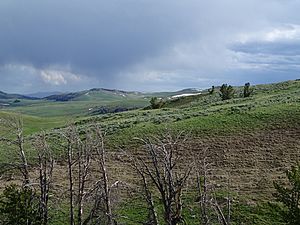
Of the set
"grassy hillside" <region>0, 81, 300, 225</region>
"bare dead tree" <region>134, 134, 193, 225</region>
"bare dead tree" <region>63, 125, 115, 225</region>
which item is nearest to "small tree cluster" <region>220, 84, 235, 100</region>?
"grassy hillside" <region>0, 81, 300, 225</region>

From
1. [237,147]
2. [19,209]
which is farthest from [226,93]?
[19,209]

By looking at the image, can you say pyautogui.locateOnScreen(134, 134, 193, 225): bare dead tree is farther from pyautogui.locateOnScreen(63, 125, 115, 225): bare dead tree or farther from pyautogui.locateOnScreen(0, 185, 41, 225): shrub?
pyautogui.locateOnScreen(0, 185, 41, 225): shrub

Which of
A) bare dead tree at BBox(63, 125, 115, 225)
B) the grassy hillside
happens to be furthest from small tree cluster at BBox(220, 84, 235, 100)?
bare dead tree at BBox(63, 125, 115, 225)

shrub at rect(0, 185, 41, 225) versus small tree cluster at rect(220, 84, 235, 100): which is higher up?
small tree cluster at rect(220, 84, 235, 100)

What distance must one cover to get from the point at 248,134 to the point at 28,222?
20263 mm

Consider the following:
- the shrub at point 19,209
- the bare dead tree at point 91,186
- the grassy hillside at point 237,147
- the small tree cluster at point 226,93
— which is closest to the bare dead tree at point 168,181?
the bare dead tree at point 91,186

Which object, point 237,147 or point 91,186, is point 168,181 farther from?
point 237,147

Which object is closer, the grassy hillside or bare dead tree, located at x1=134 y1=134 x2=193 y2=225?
bare dead tree, located at x1=134 y1=134 x2=193 y2=225

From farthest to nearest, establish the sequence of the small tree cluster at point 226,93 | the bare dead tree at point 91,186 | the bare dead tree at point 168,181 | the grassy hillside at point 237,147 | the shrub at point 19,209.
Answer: the small tree cluster at point 226,93 < the grassy hillside at point 237,147 < the shrub at point 19,209 < the bare dead tree at point 91,186 < the bare dead tree at point 168,181

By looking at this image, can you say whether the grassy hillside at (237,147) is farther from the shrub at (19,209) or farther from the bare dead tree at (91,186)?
the shrub at (19,209)

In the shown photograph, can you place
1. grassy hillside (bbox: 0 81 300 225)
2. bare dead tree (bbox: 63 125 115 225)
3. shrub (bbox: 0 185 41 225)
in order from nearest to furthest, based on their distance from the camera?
bare dead tree (bbox: 63 125 115 225), shrub (bbox: 0 185 41 225), grassy hillside (bbox: 0 81 300 225)

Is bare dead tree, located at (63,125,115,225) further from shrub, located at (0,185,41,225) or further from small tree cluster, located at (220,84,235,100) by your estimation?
small tree cluster, located at (220,84,235,100)

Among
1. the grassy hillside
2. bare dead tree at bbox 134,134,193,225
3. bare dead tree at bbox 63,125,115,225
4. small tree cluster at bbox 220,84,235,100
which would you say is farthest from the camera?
small tree cluster at bbox 220,84,235,100

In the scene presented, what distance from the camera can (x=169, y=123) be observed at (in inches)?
1567
